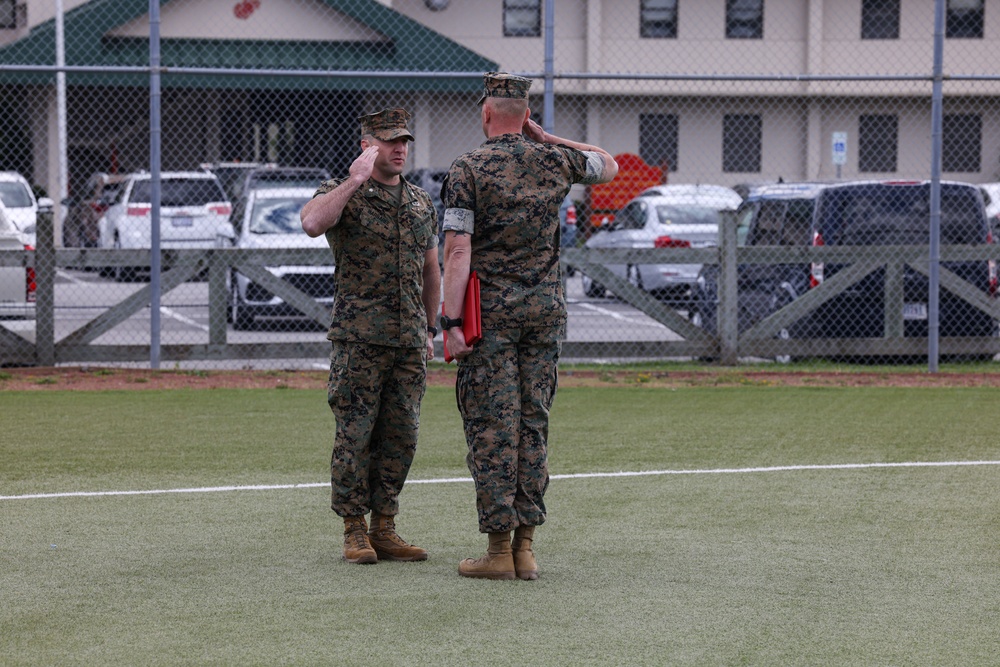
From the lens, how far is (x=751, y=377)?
12.7 m

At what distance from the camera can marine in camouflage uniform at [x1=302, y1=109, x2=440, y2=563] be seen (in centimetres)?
605

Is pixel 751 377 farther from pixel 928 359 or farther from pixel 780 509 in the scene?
pixel 780 509

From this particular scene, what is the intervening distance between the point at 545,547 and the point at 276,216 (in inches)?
456

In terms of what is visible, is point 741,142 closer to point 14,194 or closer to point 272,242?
point 14,194

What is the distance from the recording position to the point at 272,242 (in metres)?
16.8

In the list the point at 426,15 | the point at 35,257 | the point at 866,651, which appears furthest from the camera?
the point at 426,15

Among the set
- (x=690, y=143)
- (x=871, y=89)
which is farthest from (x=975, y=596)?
(x=871, y=89)

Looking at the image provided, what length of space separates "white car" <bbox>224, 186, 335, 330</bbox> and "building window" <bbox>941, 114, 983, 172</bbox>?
70.7 feet

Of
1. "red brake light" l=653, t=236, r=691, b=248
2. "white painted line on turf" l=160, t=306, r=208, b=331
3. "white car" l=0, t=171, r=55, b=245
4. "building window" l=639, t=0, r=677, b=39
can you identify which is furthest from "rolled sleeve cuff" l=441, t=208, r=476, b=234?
"building window" l=639, t=0, r=677, b=39

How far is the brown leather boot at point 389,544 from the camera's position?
6133 mm

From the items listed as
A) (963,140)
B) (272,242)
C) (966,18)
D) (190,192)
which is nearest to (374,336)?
(272,242)

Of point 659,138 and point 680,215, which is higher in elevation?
point 659,138

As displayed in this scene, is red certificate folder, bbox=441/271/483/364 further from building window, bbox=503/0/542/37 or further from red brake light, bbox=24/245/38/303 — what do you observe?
building window, bbox=503/0/542/37

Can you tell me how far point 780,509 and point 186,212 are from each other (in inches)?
550
